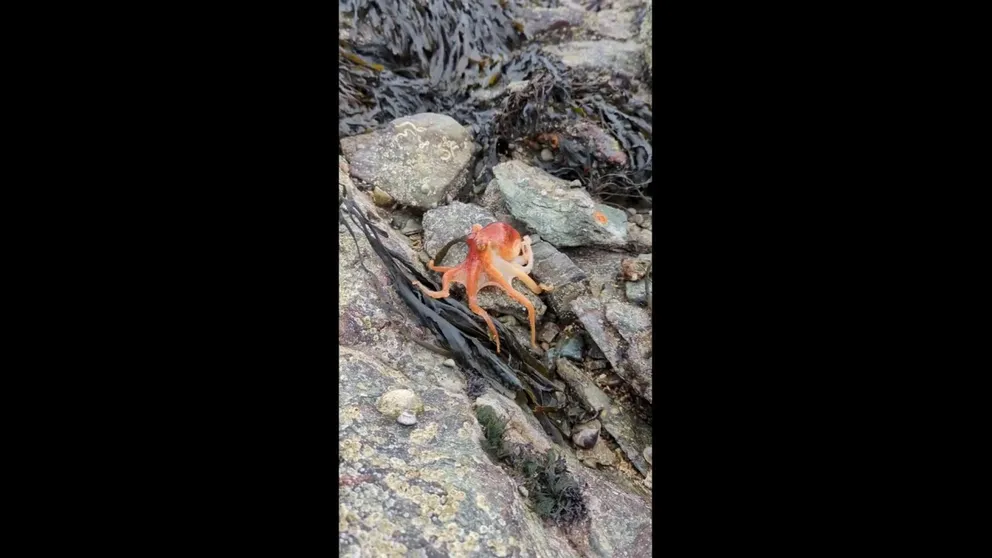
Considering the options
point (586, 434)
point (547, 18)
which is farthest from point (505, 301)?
point (547, 18)

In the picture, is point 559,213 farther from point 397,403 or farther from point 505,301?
point 397,403

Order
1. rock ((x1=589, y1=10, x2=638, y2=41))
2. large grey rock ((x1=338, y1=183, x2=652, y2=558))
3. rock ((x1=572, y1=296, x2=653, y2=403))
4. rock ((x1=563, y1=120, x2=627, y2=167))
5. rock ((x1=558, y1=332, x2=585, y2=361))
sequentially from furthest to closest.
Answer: rock ((x1=589, y1=10, x2=638, y2=41)) < rock ((x1=563, y1=120, x2=627, y2=167)) < rock ((x1=558, y1=332, x2=585, y2=361)) < rock ((x1=572, y1=296, x2=653, y2=403)) < large grey rock ((x1=338, y1=183, x2=652, y2=558))

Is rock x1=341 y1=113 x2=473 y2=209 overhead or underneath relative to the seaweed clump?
overhead

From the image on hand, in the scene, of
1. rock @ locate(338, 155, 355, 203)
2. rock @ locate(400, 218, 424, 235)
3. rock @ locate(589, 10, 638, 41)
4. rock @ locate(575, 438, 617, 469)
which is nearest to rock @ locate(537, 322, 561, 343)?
rock @ locate(575, 438, 617, 469)

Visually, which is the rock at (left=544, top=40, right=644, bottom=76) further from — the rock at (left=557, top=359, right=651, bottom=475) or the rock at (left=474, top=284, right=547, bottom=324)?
the rock at (left=557, top=359, right=651, bottom=475)

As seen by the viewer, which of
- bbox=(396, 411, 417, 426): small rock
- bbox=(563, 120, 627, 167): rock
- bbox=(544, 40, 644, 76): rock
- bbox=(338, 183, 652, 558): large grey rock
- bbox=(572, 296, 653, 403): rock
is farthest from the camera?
bbox=(544, 40, 644, 76): rock

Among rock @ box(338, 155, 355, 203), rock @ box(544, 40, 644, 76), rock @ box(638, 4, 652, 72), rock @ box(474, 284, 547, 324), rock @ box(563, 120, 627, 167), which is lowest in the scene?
rock @ box(474, 284, 547, 324)

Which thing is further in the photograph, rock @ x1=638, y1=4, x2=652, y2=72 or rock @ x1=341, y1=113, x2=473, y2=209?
rock @ x1=638, y1=4, x2=652, y2=72

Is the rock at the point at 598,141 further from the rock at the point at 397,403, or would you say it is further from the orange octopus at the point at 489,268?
the rock at the point at 397,403
